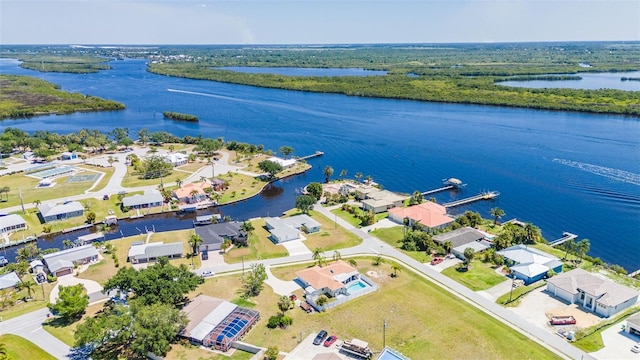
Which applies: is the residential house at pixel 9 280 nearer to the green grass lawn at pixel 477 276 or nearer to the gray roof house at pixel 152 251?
the gray roof house at pixel 152 251

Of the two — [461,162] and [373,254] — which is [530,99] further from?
[373,254]

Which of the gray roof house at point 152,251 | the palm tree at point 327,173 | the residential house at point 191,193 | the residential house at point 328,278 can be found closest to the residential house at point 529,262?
the residential house at point 328,278

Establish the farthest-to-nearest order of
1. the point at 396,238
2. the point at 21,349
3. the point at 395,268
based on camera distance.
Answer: the point at 396,238 → the point at 395,268 → the point at 21,349

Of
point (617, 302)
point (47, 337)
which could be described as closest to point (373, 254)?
point (617, 302)

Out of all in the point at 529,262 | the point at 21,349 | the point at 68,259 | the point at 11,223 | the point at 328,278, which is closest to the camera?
the point at 21,349

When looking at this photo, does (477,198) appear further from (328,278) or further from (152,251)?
(152,251)

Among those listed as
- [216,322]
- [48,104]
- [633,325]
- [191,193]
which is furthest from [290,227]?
[48,104]
